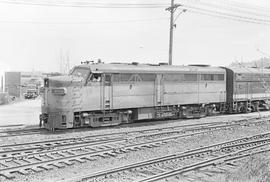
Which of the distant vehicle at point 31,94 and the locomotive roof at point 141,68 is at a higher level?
the locomotive roof at point 141,68

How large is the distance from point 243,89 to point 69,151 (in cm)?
1747

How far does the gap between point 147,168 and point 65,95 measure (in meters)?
7.49

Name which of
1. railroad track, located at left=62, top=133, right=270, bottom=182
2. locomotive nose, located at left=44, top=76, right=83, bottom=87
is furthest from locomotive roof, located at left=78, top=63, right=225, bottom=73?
railroad track, located at left=62, top=133, right=270, bottom=182

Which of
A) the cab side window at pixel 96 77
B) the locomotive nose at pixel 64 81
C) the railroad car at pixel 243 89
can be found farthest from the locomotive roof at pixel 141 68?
the railroad car at pixel 243 89

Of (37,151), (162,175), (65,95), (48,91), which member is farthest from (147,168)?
(48,91)

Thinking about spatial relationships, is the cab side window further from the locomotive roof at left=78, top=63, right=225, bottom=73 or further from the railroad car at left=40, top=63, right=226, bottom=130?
the locomotive roof at left=78, top=63, right=225, bottom=73

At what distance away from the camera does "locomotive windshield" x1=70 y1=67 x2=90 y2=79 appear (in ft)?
58.0

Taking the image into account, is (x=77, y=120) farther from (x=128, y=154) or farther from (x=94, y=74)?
(x=128, y=154)

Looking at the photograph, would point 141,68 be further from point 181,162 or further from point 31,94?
point 31,94

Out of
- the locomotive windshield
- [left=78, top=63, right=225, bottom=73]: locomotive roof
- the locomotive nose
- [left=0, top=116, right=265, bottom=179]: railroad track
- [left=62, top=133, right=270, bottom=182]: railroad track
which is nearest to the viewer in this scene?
[left=62, top=133, right=270, bottom=182]: railroad track

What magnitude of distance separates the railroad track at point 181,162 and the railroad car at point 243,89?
10.9 meters

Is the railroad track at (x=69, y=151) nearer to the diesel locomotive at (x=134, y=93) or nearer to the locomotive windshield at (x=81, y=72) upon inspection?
the diesel locomotive at (x=134, y=93)

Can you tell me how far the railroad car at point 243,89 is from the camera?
25703 millimetres

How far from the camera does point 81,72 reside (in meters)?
18.0
